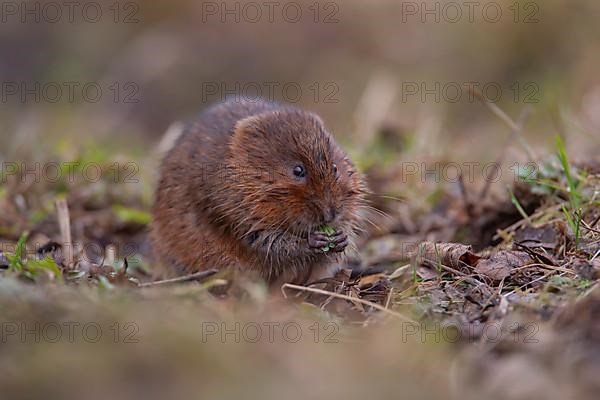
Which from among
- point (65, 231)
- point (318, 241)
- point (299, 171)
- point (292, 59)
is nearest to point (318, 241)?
point (318, 241)

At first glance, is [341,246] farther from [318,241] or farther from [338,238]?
[318,241]

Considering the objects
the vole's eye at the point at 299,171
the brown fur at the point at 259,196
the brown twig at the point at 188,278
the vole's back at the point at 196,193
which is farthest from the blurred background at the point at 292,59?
the brown twig at the point at 188,278

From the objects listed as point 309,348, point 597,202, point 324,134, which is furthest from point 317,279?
point 309,348

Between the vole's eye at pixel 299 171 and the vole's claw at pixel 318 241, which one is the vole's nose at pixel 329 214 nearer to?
the vole's claw at pixel 318 241

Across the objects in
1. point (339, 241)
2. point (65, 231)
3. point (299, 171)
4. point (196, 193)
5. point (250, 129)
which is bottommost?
point (65, 231)

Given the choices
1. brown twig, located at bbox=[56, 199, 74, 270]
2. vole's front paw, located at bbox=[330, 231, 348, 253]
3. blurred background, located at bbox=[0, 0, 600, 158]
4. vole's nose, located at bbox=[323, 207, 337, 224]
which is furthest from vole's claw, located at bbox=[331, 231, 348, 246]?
blurred background, located at bbox=[0, 0, 600, 158]

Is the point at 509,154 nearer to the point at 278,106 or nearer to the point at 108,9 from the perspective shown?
the point at 278,106

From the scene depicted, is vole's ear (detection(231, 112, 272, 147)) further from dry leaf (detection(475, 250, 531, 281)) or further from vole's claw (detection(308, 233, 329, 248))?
dry leaf (detection(475, 250, 531, 281))

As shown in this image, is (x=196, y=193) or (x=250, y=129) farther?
(x=196, y=193)
